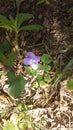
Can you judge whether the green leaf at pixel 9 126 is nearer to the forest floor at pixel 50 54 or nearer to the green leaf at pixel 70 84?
the forest floor at pixel 50 54

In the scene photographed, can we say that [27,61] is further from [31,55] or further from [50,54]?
[50,54]

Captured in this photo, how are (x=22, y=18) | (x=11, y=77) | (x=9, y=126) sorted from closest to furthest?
(x=9, y=126) → (x=11, y=77) → (x=22, y=18)

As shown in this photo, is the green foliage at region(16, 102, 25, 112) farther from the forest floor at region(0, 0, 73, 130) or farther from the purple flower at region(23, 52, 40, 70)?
the purple flower at region(23, 52, 40, 70)

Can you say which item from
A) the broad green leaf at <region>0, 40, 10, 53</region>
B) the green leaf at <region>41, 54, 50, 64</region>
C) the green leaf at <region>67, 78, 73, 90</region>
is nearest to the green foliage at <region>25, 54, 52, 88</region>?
the green leaf at <region>41, 54, 50, 64</region>

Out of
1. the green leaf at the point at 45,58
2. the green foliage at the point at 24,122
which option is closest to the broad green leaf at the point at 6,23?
the green leaf at the point at 45,58

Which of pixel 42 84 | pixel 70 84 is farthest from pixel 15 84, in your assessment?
pixel 70 84
